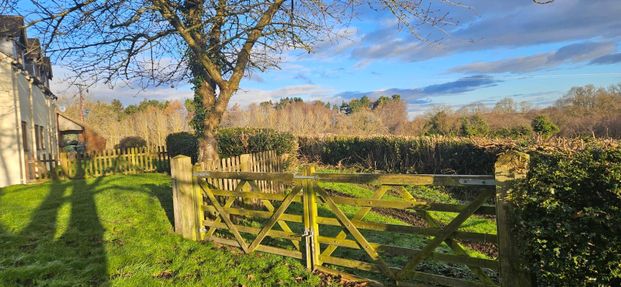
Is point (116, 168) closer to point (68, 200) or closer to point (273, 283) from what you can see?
point (68, 200)

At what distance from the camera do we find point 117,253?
19.1ft

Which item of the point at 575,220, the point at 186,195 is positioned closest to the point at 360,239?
the point at 575,220

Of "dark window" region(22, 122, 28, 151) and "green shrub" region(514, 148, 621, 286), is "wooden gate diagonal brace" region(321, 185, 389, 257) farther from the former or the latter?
"dark window" region(22, 122, 28, 151)

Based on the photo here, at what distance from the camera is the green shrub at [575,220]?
302 cm

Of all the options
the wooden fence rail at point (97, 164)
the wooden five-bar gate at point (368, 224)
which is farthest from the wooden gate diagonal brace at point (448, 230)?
the wooden fence rail at point (97, 164)

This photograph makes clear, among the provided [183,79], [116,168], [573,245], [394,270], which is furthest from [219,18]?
[116,168]

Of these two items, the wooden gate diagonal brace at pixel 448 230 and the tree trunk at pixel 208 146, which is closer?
the wooden gate diagonal brace at pixel 448 230

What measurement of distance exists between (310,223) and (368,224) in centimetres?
80

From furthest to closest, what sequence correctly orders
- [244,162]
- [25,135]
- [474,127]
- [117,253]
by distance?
[474,127], [25,135], [244,162], [117,253]

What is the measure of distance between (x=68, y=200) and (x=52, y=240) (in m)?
3.39

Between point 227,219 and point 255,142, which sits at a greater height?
point 255,142

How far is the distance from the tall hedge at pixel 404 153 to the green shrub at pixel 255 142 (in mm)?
3780

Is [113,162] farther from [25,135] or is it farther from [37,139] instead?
[37,139]

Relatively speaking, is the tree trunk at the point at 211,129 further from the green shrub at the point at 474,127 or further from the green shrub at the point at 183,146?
the green shrub at the point at 474,127
